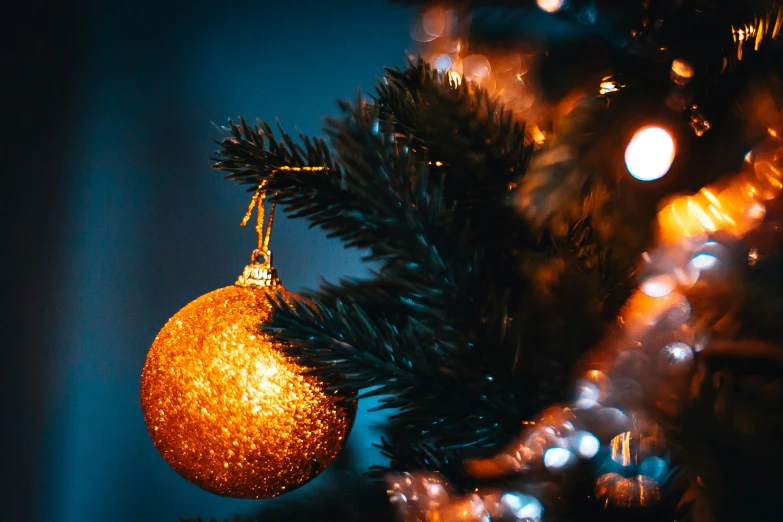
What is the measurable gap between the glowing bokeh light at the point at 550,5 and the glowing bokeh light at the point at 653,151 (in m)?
0.10

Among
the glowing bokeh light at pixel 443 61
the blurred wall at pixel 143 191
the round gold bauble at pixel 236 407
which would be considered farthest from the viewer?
the blurred wall at pixel 143 191

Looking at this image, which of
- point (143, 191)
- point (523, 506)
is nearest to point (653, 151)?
point (523, 506)

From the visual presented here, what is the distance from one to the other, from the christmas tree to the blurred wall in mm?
547

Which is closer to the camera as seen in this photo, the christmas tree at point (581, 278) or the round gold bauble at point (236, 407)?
the christmas tree at point (581, 278)

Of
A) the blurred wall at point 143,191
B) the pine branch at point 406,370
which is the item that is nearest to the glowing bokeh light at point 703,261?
the pine branch at point 406,370

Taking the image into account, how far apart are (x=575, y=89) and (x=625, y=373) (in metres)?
0.24

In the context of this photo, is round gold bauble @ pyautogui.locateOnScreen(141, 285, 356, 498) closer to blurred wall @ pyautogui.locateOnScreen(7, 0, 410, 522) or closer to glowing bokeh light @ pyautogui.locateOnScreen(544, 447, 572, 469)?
glowing bokeh light @ pyautogui.locateOnScreen(544, 447, 572, 469)

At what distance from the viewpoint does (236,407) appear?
0.32m

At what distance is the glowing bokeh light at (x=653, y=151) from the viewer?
28 centimetres

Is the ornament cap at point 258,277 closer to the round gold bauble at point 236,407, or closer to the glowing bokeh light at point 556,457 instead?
the round gold bauble at point 236,407

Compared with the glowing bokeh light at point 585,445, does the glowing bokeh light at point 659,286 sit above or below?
above

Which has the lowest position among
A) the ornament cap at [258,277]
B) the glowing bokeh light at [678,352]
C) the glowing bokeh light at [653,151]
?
the glowing bokeh light at [678,352]

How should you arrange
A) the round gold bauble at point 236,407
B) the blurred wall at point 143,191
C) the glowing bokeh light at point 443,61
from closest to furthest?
the round gold bauble at point 236,407
the glowing bokeh light at point 443,61
the blurred wall at point 143,191

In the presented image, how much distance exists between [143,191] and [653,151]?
0.78m
